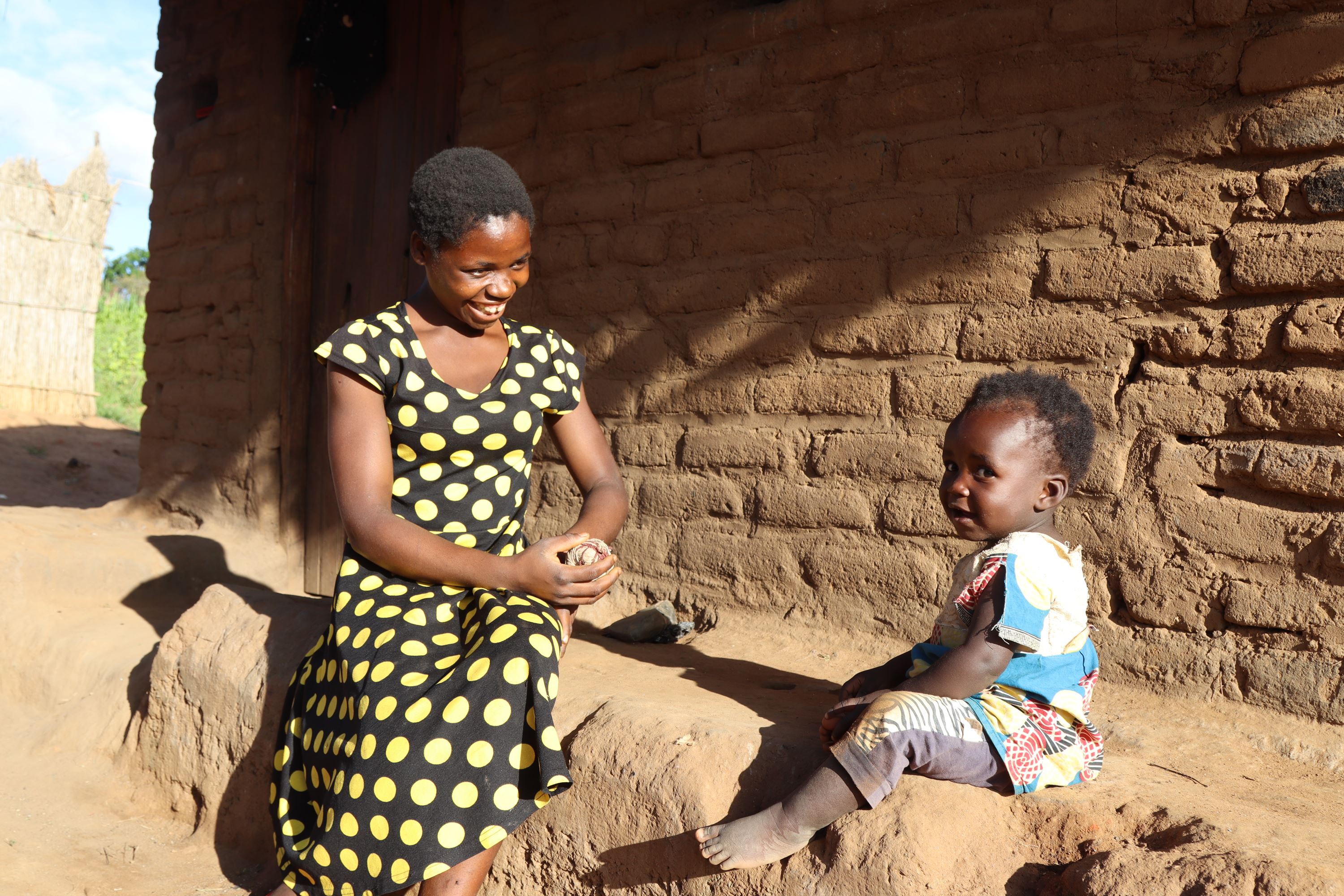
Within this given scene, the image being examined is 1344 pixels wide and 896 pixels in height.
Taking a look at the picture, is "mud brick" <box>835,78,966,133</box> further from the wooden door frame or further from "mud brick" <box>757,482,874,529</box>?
the wooden door frame

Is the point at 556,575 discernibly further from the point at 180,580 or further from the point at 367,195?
the point at 367,195

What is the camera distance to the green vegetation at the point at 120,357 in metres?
13.0

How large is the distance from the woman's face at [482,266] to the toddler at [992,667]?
1.07 metres

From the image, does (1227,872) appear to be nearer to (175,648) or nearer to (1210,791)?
(1210,791)

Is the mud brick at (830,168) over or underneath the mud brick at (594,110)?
underneath

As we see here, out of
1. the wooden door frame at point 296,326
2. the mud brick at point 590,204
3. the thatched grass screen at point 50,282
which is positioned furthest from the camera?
the thatched grass screen at point 50,282

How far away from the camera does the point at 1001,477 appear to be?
6.94 ft

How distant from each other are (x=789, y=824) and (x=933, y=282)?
1728 mm

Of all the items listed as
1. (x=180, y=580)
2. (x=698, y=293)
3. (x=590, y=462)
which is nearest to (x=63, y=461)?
(x=180, y=580)

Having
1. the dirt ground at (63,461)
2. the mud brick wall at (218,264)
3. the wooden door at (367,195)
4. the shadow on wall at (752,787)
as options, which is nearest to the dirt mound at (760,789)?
the shadow on wall at (752,787)

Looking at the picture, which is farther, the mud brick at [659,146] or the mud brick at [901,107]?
the mud brick at [659,146]

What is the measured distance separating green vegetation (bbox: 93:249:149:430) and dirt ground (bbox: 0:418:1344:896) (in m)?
9.00

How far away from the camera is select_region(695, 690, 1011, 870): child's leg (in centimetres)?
187

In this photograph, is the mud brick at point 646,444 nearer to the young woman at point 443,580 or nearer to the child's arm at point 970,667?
the young woman at point 443,580
